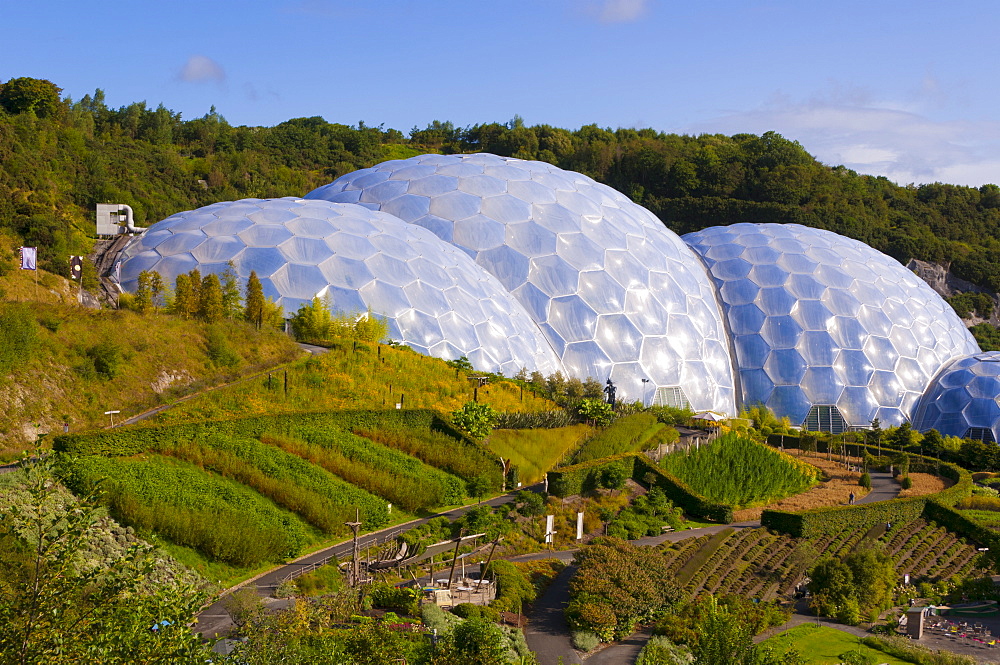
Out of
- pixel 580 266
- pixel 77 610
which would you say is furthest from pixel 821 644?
pixel 580 266

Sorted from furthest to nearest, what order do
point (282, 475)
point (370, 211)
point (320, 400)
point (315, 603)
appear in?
point (370, 211)
point (320, 400)
point (282, 475)
point (315, 603)

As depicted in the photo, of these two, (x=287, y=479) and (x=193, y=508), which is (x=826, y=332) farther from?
(x=193, y=508)

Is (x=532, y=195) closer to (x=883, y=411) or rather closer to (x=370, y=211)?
(x=370, y=211)

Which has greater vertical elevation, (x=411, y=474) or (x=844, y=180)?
(x=844, y=180)

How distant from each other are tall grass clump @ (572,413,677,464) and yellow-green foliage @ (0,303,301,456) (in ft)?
27.9

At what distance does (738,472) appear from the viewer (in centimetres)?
2703

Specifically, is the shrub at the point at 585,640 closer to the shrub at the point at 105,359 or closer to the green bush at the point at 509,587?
the green bush at the point at 509,587

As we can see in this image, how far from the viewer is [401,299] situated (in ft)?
95.1

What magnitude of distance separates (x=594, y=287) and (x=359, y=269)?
32.2ft

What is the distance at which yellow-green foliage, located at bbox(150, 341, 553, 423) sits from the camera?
2248 centimetres

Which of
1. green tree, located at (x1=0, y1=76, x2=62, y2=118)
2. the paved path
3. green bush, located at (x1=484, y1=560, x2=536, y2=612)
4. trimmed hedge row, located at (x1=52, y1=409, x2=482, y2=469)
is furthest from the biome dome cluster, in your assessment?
green tree, located at (x1=0, y1=76, x2=62, y2=118)

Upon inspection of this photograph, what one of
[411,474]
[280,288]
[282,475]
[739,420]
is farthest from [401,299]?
[739,420]

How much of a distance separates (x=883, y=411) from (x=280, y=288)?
Result: 2480 cm

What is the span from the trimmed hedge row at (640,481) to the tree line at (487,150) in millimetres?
34506
